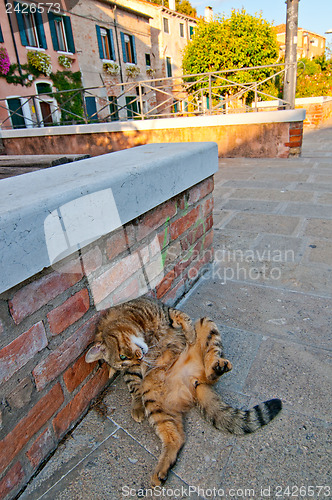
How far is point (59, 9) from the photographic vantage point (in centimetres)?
1553

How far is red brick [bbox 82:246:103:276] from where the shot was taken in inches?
53.8

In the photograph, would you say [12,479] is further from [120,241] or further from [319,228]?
[319,228]

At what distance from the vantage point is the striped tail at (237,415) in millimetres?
1263

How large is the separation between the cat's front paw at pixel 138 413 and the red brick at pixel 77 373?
26 centimetres

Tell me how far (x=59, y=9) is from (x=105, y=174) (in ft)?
62.2

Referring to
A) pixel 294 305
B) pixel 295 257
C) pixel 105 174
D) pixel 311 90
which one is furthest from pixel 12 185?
pixel 311 90

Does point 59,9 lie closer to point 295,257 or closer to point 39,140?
point 39,140

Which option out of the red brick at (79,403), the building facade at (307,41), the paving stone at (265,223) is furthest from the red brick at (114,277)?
the building facade at (307,41)

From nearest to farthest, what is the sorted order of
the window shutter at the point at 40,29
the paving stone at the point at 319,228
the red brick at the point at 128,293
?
1. the red brick at the point at 128,293
2. the paving stone at the point at 319,228
3. the window shutter at the point at 40,29

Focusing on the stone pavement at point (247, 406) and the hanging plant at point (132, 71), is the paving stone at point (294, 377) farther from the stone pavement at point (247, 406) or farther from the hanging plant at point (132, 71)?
the hanging plant at point (132, 71)

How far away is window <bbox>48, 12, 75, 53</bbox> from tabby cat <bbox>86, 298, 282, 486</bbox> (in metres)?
18.5

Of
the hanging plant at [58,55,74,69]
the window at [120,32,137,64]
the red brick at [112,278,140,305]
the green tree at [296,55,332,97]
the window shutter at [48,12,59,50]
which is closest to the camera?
the red brick at [112,278,140,305]

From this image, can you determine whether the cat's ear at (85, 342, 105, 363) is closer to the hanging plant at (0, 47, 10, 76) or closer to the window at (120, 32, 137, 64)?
the hanging plant at (0, 47, 10, 76)

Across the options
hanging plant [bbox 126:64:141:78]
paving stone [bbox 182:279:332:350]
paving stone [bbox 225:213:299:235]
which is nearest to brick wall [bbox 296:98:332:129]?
paving stone [bbox 225:213:299:235]
